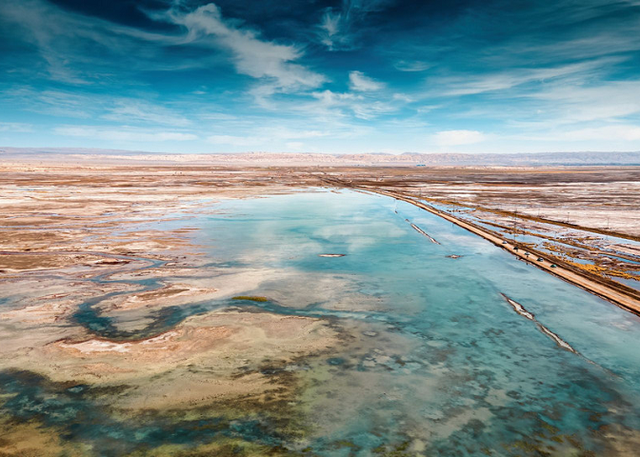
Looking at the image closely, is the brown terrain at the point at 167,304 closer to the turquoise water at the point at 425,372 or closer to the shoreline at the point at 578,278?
the shoreline at the point at 578,278

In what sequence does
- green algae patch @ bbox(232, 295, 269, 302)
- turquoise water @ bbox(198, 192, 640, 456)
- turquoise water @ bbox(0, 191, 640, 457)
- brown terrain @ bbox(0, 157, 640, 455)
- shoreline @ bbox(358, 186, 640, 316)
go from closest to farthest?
turquoise water @ bbox(0, 191, 640, 457)
turquoise water @ bbox(198, 192, 640, 456)
brown terrain @ bbox(0, 157, 640, 455)
shoreline @ bbox(358, 186, 640, 316)
green algae patch @ bbox(232, 295, 269, 302)

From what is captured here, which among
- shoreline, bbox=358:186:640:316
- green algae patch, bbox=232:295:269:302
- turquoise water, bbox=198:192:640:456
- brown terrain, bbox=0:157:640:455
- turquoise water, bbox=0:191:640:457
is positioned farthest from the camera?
green algae patch, bbox=232:295:269:302

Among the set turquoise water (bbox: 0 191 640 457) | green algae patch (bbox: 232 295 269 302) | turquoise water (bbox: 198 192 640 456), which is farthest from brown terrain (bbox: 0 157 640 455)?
turquoise water (bbox: 198 192 640 456)

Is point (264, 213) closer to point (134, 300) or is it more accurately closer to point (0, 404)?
point (134, 300)

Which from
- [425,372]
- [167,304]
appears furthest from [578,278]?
[167,304]

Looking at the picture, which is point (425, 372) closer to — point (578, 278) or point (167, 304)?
point (167, 304)

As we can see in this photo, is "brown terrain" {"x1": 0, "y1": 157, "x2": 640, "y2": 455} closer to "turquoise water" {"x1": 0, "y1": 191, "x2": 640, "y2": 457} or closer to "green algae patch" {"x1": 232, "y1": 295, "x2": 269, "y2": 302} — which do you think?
"green algae patch" {"x1": 232, "y1": 295, "x2": 269, "y2": 302}
